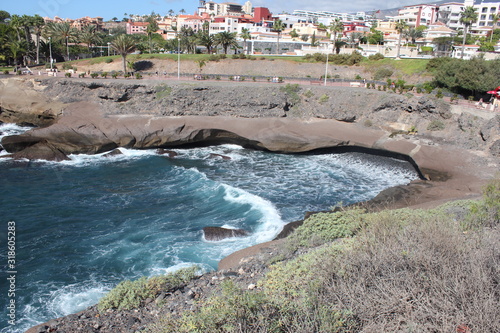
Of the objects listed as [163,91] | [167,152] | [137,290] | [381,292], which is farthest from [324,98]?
[381,292]

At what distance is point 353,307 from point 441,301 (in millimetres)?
1907

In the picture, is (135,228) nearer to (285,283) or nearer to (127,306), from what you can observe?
(127,306)

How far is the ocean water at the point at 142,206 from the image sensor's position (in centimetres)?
1728

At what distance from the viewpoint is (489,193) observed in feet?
58.5

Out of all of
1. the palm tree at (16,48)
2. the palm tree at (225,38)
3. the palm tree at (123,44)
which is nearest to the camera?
the palm tree at (123,44)

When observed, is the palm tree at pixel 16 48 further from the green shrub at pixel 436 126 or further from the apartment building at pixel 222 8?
the apartment building at pixel 222 8

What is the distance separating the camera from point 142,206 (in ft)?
81.3

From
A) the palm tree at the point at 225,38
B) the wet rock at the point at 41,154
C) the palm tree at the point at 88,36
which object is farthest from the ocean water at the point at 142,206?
the palm tree at the point at 88,36

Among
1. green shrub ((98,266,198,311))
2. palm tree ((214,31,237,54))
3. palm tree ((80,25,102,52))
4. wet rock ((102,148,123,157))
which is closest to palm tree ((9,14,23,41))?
palm tree ((80,25,102,52))

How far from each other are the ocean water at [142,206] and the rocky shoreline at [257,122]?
1601 millimetres

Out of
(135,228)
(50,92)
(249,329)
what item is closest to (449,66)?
(135,228)

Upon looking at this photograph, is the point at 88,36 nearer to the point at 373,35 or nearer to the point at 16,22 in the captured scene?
the point at 16,22

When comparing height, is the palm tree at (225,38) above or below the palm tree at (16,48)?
above

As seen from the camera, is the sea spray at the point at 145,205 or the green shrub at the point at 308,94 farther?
the green shrub at the point at 308,94
